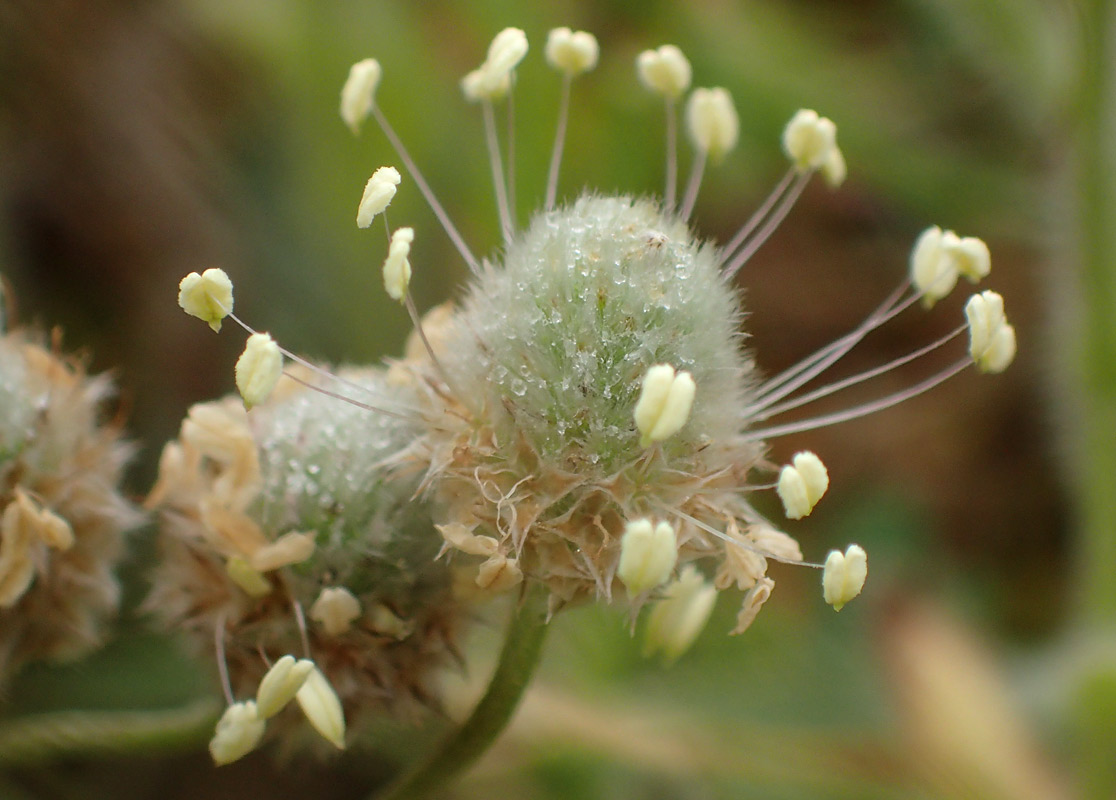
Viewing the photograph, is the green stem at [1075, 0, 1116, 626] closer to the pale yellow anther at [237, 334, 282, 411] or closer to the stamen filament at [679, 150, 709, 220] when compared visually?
the stamen filament at [679, 150, 709, 220]

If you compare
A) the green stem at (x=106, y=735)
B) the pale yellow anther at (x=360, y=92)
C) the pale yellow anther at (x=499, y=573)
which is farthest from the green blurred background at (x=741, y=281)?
the pale yellow anther at (x=499, y=573)

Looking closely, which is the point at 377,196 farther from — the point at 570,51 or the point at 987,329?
the point at 987,329

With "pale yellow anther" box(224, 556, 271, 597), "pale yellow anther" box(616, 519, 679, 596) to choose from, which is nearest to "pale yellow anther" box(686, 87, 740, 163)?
"pale yellow anther" box(616, 519, 679, 596)

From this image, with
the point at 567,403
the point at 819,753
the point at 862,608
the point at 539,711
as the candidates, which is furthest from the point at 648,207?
the point at 862,608

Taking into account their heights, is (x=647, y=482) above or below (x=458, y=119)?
below

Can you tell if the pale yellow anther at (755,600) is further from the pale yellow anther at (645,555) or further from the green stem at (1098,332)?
the green stem at (1098,332)

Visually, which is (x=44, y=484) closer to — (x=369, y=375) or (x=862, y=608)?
(x=369, y=375)

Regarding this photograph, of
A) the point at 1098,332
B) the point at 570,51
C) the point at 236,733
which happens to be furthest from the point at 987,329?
the point at 1098,332
